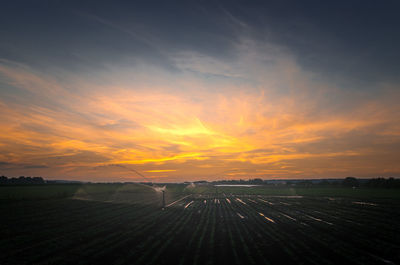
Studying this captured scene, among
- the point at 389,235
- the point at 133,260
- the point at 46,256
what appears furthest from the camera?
the point at 389,235

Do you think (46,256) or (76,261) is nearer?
(76,261)

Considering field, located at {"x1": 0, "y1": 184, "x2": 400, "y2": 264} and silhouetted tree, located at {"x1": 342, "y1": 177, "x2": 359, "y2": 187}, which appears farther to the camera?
silhouetted tree, located at {"x1": 342, "y1": 177, "x2": 359, "y2": 187}

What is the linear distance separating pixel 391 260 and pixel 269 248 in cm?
702

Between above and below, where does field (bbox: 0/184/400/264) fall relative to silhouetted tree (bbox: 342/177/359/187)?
below

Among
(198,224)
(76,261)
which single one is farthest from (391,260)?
(76,261)

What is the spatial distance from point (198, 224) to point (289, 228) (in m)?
9.04

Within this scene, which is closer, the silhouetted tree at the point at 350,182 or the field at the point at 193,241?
the field at the point at 193,241

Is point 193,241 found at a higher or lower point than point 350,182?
lower

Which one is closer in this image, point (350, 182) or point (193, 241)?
point (193, 241)

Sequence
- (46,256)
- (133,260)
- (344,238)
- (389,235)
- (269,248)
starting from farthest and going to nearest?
(389,235)
(344,238)
(269,248)
(46,256)
(133,260)

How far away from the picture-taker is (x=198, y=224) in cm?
2658

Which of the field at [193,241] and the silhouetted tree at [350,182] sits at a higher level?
the silhouetted tree at [350,182]

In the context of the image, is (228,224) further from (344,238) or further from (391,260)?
(391,260)

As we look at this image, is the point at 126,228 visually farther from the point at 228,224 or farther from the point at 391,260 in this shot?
the point at 391,260
